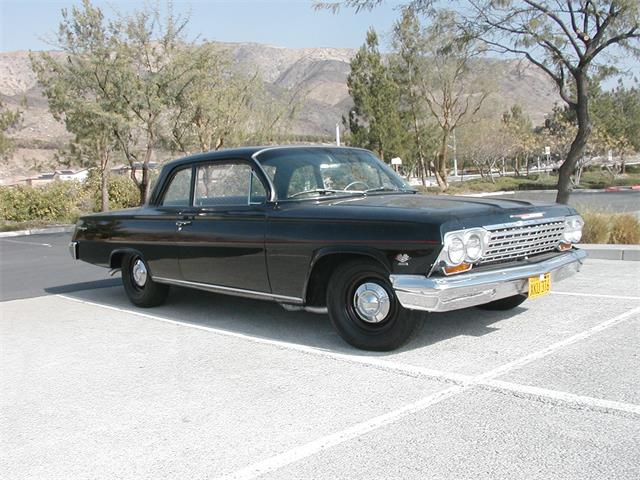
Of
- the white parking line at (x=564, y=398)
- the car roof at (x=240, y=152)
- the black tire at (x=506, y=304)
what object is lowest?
the white parking line at (x=564, y=398)

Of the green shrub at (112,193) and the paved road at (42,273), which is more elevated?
the green shrub at (112,193)

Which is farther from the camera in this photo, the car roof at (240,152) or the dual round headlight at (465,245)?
the car roof at (240,152)

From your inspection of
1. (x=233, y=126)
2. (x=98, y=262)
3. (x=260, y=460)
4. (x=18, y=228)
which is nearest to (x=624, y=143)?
(x=233, y=126)

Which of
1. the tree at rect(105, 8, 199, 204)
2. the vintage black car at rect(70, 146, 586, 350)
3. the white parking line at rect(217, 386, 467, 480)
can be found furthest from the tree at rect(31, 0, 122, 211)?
the white parking line at rect(217, 386, 467, 480)

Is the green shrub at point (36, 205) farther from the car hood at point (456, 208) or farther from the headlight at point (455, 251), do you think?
the headlight at point (455, 251)

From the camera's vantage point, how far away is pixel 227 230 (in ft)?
19.4

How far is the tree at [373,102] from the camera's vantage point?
3519 centimetres

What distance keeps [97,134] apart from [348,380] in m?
19.4

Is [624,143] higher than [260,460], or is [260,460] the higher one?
[624,143]

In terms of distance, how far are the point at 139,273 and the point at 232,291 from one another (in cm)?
179

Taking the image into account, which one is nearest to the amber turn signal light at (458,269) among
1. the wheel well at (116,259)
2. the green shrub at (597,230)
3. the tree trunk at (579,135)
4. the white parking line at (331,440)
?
the white parking line at (331,440)

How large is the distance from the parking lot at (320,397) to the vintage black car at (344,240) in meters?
0.43

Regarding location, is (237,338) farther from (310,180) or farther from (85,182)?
(85,182)

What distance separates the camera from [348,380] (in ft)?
14.6
